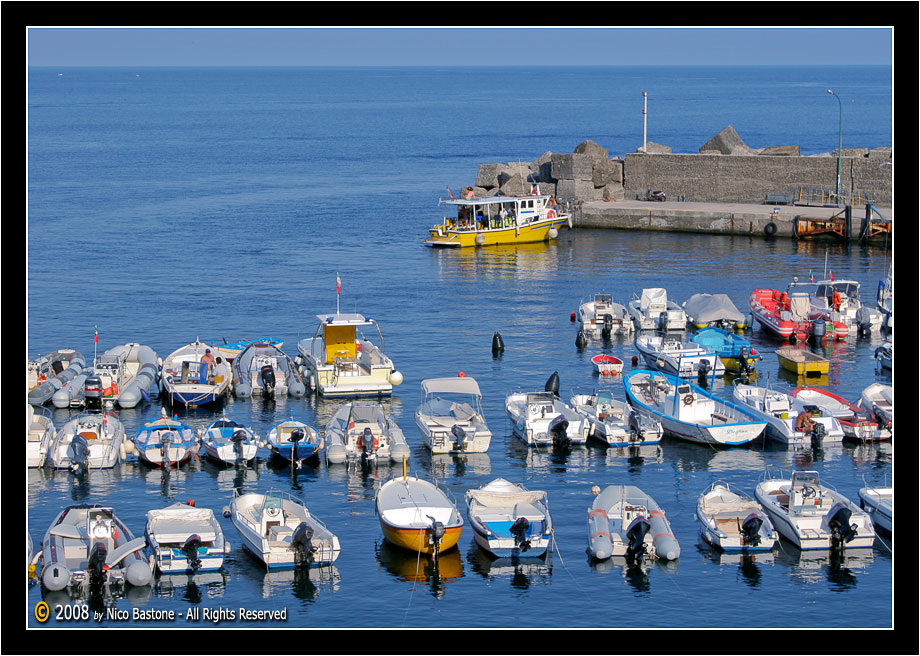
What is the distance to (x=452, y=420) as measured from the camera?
37.0m

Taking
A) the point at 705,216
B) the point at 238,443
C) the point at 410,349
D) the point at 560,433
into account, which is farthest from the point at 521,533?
the point at 705,216

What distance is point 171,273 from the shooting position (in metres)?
69.3

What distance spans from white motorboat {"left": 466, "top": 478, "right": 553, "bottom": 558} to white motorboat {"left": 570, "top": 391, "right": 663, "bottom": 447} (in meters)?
6.70

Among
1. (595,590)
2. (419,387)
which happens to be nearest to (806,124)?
(419,387)

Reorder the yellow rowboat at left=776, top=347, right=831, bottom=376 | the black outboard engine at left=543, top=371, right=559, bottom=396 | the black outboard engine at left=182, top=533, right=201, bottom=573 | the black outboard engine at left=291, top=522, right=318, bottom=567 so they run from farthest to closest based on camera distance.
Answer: the yellow rowboat at left=776, top=347, right=831, bottom=376 < the black outboard engine at left=543, top=371, right=559, bottom=396 < the black outboard engine at left=291, top=522, right=318, bottom=567 < the black outboard engine at left=182, top=533, right=201, bottom=573

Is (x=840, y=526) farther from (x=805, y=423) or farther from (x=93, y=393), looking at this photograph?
(x=93, y=393)

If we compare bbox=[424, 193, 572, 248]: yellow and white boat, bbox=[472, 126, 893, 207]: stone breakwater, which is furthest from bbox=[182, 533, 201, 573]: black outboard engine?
bbox=[472, 126, 893, 207]: stone breakwater

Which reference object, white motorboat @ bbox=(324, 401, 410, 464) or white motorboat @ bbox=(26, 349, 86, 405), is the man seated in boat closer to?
white motorboat @ bbox=(324, 401, 410, 464)

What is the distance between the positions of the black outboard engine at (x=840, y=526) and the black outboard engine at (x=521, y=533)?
6749 mm

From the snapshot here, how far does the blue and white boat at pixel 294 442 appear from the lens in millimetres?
34562

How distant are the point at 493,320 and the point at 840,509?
28822mm

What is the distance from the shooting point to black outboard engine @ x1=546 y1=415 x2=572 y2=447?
1431 inches

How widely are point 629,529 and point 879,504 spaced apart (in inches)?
257

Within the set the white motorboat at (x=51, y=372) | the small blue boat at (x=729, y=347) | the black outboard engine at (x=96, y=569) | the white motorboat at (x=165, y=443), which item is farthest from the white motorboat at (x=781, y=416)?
the white motorboat at (x=51, y=372)
